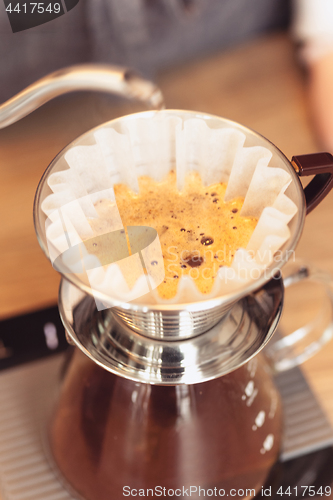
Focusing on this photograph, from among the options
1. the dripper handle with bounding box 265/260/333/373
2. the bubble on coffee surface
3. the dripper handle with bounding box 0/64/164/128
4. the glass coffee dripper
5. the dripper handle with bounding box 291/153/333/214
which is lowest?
the dripper handle with bounding box 265/260/333/373

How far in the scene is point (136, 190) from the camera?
44 cm

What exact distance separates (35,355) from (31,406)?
0.22 feet

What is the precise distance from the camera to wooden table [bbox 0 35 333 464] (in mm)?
692

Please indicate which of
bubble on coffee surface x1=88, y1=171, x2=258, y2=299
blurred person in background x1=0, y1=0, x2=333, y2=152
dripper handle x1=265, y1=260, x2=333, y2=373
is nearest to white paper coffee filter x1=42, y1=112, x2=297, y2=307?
bubble on coffee surface x1=88, y1=171, x2=258, y2=299

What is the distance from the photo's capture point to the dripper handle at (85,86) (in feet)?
1.10

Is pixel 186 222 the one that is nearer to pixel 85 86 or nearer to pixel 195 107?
pixel 85 86

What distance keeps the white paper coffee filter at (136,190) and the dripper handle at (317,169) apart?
2 cm

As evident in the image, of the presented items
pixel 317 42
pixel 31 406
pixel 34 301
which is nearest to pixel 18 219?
pixel 34 301

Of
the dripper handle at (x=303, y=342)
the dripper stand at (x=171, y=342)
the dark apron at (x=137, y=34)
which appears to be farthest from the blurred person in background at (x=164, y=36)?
the dripper stand at (x=171, y=342)

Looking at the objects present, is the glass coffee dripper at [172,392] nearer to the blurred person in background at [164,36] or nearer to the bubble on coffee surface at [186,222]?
the bubble on coffee surface at [186,222]

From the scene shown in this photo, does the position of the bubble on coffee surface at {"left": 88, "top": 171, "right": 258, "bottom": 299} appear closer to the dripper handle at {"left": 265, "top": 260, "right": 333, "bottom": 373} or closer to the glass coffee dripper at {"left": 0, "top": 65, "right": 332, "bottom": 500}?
the glass coffee dripper at {"left": 0, "top": 65, "right": 332, "bottom": 500}

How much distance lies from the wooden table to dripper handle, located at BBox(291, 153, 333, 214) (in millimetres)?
134

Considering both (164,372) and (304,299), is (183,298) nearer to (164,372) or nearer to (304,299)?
(164,372)

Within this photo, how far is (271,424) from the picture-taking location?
51 centimetres
